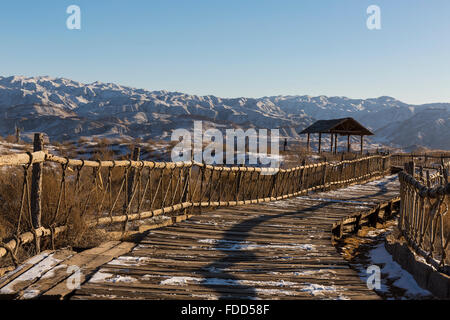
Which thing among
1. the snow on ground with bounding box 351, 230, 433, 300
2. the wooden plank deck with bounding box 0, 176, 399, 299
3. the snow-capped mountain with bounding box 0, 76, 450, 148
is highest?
the snow-capped mountain with bounding box 0, 76, 450, 148

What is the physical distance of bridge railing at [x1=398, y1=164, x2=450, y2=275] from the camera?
3.65 metres

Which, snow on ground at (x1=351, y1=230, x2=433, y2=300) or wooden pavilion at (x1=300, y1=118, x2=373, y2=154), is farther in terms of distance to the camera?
wooden pavilion at (x1=300, y1=118, x2=373, y2=154)

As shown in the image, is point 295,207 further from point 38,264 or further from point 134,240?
point 38,264

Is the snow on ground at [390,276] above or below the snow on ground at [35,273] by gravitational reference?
below

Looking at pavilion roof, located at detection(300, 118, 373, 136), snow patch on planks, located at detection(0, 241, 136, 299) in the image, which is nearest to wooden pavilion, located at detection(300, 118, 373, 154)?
pavilion roof, located at detection(300, 118, 373, 136)

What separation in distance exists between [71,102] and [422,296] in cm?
14999

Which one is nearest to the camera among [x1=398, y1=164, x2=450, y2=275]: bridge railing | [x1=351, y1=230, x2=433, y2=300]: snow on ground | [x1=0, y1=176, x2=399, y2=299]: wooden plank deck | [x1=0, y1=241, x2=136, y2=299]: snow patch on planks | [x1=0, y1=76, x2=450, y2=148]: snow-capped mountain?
[x1=0, y1=241, x2=136, y2=299]: snow patch on planks

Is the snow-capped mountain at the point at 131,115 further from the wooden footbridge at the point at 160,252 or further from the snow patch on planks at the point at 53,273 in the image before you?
the snow patch on planks at the point at 53,273

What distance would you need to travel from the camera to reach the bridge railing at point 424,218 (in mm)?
3652

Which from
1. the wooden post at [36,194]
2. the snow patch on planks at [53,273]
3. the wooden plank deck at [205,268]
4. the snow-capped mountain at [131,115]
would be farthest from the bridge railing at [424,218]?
the snow-capped mountain at [131,115]

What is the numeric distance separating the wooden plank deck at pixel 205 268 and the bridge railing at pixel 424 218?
0.96 m

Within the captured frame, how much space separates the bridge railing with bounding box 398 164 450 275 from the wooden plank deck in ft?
3.14

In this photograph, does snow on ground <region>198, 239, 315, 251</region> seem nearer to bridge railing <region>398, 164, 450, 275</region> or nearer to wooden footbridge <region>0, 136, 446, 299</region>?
wooden footbridge <region>0, 136, 446, 299</region>

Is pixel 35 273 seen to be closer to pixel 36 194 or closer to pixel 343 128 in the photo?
pixel 36 194
